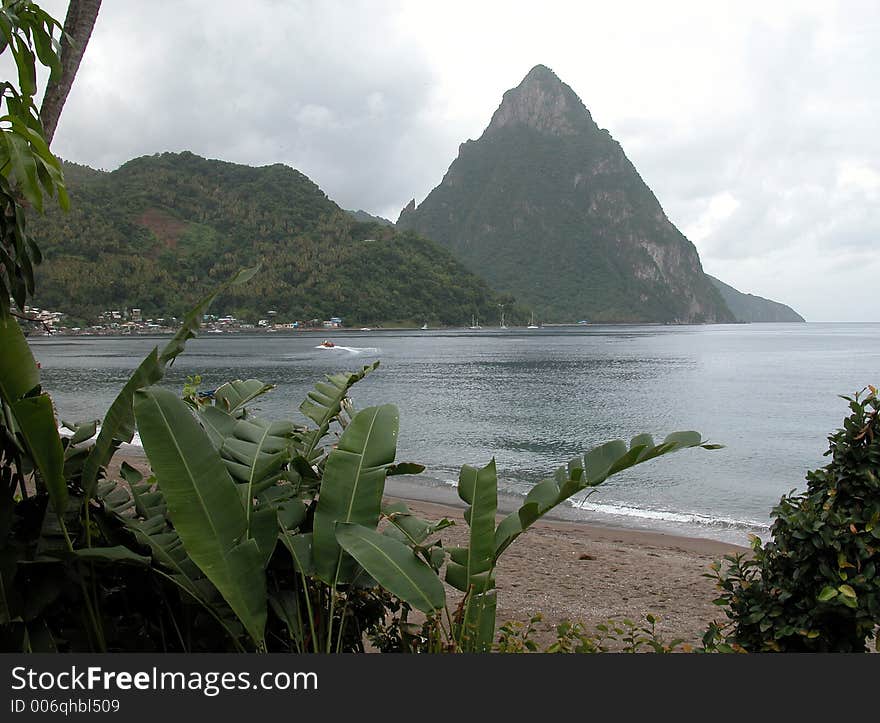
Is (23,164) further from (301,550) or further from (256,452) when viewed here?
(301,550)

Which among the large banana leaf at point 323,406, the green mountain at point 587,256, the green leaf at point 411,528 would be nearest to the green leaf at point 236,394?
the large banana leaf at point 323,406

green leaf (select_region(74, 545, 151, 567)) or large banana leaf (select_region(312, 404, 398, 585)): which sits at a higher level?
large banana leaf (select_region(312, 404, 398, 585))

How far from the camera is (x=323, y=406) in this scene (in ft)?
9.96

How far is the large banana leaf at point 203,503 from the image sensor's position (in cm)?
193

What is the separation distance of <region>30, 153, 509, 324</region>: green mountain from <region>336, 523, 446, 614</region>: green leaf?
8300 centimetres

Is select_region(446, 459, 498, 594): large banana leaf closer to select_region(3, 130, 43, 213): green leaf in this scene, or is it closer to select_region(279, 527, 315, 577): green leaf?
select_region(279, 527, 315, 577): green leaf

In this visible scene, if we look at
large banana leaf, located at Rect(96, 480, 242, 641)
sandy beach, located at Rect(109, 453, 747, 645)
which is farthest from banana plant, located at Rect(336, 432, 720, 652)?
sandy beach, located at Rect(109, 453, 747, 645)

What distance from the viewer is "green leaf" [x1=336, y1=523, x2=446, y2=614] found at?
2.05m

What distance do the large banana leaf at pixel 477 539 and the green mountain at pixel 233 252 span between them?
8273cm

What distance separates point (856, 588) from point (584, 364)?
166ft

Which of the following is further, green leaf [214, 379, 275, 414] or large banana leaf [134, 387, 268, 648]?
green leaf [214, 379, 275, 414]

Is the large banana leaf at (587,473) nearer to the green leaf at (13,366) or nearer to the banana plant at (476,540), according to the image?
the banana plant at (476,540)

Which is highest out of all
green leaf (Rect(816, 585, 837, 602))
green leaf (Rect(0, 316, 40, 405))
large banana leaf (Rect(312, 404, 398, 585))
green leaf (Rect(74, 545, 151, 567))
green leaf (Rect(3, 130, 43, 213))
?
green leaf (Rect(3, 130, 43, 213))

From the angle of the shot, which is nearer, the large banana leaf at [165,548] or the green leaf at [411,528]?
the large banana leaf at [165,548]
